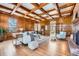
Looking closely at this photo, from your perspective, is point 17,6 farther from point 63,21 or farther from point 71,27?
point 71,27

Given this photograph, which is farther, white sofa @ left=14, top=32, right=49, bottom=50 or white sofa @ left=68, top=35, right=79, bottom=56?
white sofa @ left=14, top=32, right=49, bottom=50

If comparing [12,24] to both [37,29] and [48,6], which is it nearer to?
[37,29]

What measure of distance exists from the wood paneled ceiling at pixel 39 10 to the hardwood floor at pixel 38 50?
1.94ft

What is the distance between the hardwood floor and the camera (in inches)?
94.5

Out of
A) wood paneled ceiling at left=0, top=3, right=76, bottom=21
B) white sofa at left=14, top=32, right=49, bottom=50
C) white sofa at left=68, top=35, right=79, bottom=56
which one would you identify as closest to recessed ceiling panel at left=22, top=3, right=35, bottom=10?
wood paneled ceiling at left=0, top=3, right=76, bottom=21

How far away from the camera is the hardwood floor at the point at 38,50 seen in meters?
2.40

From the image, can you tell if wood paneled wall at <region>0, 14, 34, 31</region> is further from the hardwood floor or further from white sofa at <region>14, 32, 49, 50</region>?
the hardwood floor

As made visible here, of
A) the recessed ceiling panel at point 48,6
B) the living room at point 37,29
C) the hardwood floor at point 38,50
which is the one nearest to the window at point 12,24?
the living room at point 37,29

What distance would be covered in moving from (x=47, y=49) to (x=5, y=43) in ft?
2.93

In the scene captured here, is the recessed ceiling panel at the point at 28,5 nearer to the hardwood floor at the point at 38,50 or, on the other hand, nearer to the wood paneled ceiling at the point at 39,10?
the wood paneled ceiling at the point at 39,10

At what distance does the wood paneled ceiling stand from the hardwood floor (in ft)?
1.94

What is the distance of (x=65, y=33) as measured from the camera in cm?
241

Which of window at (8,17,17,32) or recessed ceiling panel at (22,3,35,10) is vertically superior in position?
recessed ceiling panel at (22,3,35,10)

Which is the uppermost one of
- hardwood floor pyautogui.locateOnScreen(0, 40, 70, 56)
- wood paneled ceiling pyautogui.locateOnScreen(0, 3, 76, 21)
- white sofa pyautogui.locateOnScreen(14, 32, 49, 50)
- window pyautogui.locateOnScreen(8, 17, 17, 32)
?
wood paneled ceiling pyautogui.locateOnScreen(0, 3, 76, 21)
